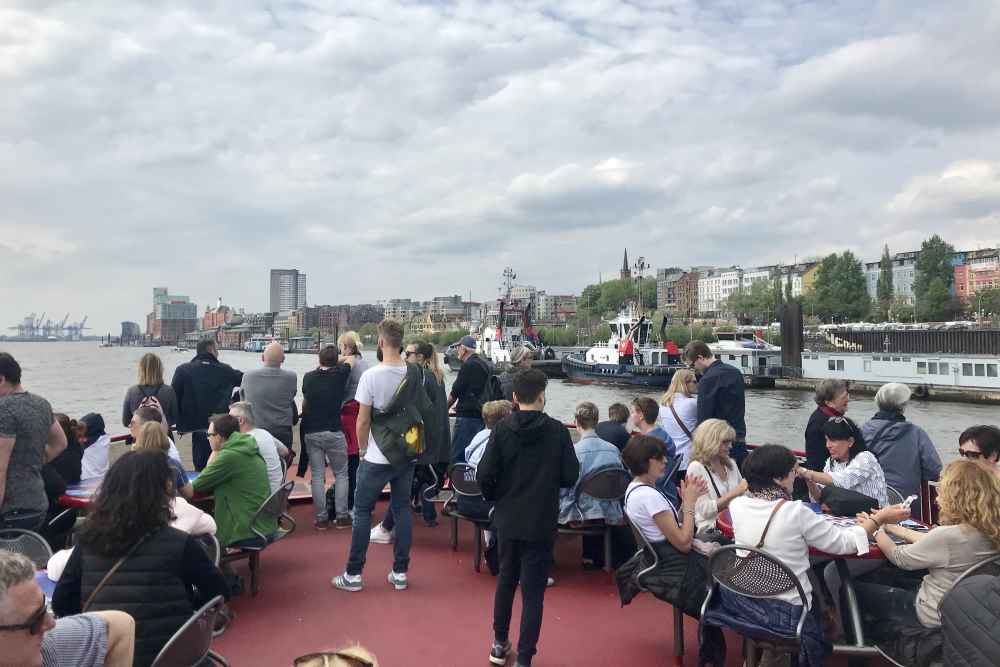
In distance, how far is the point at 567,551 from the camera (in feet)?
18.0

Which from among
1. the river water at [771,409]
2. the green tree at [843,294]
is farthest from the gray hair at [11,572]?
the green tree at [843,294]

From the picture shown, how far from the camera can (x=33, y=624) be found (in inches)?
69.4

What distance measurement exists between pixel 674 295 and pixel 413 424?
15565 cm

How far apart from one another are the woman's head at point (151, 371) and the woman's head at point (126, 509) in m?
3.69

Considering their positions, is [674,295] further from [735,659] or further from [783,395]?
[735,659]

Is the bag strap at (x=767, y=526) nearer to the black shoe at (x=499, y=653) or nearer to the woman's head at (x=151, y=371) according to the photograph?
the black shoe at (x=499, y=653)

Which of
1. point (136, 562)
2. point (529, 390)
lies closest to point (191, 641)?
point (136, 562)

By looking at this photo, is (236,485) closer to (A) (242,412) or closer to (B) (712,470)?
(A) (242,412)

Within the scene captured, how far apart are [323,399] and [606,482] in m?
2.67

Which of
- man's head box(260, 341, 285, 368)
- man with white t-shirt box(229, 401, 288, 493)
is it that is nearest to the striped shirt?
man with white t-shirt box(229, 401, 288, 493)

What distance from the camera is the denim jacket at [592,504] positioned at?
15.6 ft

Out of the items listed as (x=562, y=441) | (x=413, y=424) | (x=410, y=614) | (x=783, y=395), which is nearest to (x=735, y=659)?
(x=562, y=441)

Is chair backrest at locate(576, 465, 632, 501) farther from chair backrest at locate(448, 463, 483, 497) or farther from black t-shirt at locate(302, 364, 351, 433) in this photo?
black t-shirt at locate(302, 364, 351, 433)

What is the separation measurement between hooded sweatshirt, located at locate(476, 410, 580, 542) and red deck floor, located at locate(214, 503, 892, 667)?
811 mm
